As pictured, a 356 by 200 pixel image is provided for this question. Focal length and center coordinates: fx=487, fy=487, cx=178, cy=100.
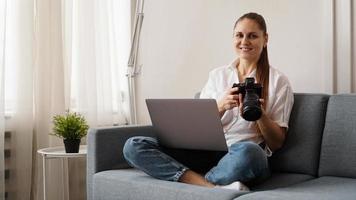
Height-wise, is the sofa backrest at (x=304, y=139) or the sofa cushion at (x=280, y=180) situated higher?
the sofa backrest at (x=304, y=139)

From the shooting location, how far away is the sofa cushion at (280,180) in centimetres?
158

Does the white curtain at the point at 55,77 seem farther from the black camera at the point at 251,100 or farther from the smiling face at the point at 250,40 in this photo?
the black camera at the point at 251,100

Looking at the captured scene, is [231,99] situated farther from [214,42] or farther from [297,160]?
[214,42]

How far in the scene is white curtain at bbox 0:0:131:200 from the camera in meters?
2.34

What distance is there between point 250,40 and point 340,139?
1.64 ft

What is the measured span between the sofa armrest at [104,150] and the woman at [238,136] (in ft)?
0.49

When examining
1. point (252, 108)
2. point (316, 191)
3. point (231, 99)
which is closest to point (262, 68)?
point (231, 99)

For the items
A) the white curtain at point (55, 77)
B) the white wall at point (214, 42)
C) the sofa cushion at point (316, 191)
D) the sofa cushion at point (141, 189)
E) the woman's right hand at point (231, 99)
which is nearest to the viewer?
the sofa cushion at point (316, 191)

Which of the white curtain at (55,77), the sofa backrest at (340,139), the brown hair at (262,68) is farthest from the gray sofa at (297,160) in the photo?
the white curtain at (55,77)

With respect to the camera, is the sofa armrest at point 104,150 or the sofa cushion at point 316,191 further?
the sofa armrest at point 104,150

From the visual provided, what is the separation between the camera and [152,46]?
112 inches

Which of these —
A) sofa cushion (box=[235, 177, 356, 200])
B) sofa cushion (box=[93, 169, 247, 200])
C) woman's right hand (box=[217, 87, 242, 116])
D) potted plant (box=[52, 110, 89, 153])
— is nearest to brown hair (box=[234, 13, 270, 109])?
woman's right hand (box=[217, 87, 242, 116])

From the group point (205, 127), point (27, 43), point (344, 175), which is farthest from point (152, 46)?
point (344, 175)

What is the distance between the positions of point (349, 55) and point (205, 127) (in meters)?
0.74
